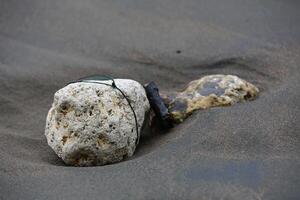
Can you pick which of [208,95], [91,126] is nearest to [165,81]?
[208,95]

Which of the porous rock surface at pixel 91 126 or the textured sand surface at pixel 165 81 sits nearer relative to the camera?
the textured sand surface at pixel 165 81

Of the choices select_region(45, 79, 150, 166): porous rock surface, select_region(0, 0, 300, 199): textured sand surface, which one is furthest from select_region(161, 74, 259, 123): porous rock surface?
select_region(45, 79, 150, 166): porous rock surface

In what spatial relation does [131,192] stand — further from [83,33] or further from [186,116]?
[83,33]

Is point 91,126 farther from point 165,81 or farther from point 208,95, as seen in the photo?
point 165,81

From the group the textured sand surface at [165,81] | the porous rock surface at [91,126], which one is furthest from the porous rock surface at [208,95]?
the porous rock surface at [91,126]

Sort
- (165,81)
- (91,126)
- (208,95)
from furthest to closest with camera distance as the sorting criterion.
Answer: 1. (165,81)
2. (208,95)
3. (91,126)

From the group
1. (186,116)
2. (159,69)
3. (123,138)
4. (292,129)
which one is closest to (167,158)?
(123,138)

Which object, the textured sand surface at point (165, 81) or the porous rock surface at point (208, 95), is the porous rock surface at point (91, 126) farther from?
the porous rock surface at point (208, 95)
